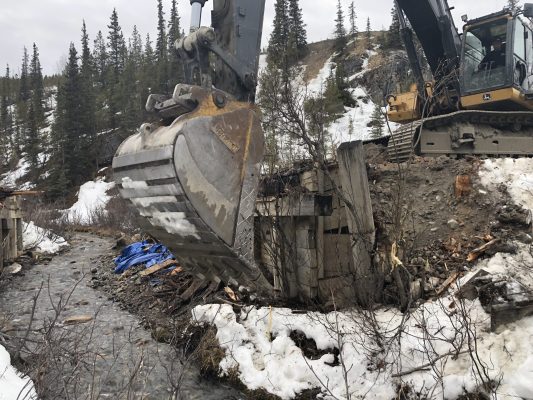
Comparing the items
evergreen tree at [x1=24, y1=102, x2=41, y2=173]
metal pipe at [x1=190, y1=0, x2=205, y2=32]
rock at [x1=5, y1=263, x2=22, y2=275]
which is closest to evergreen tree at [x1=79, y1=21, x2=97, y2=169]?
evergreen tree at [x1=24, y1=102, x2=41, y2=173]

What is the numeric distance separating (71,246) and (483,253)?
14.0m

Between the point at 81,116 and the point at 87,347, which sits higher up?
the point at 81,116

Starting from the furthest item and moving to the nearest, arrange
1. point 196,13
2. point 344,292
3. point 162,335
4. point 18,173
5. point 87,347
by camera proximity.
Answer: point 18,173 → point 162,335 → point 344,292 → point 87,347 → point 196,13

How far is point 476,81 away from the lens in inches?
355

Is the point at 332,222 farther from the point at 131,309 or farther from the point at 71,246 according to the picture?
the point at 71,246

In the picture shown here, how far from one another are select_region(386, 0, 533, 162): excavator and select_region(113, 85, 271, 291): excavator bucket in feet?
17.8

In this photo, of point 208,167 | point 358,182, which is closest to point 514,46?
point 358,182

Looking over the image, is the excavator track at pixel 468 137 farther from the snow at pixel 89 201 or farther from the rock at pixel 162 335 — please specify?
the snow at pixel 89 201

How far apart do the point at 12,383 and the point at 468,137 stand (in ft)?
26.3

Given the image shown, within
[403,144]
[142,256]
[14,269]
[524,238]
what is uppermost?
[403,144]

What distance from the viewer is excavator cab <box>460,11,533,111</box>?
28.3 feet

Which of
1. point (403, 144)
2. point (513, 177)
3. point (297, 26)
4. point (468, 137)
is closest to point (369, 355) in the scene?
point (513, 177)

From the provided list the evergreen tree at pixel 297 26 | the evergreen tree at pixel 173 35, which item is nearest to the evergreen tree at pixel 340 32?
the evergreen tree at pixel 297 26

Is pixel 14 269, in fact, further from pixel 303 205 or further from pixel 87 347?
pixel 303 205
